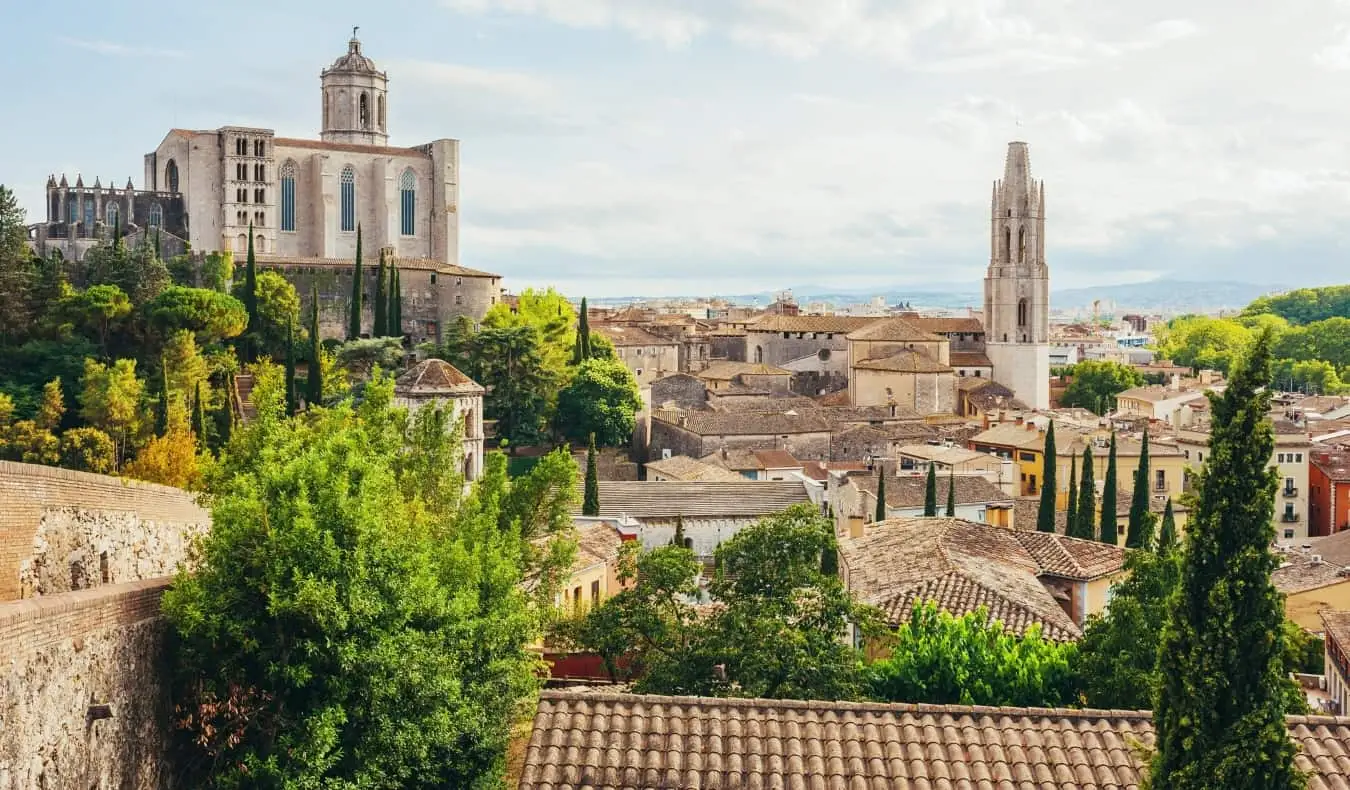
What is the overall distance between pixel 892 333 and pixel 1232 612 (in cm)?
6979

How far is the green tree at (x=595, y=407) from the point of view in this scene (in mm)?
53375

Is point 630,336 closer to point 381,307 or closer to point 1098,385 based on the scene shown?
point 381,307

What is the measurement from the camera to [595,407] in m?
53.3

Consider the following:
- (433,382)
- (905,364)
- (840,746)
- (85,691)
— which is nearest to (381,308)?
(433,382)

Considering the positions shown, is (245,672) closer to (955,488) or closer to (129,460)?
(129,460)

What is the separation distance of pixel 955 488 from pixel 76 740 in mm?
37336

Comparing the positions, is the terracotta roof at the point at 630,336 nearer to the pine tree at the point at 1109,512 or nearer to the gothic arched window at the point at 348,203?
the gothic arched window at the point at 348,203

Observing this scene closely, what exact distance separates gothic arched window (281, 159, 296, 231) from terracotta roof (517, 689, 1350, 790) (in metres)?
A: 62.6

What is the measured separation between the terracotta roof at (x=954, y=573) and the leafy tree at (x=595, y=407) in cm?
2434

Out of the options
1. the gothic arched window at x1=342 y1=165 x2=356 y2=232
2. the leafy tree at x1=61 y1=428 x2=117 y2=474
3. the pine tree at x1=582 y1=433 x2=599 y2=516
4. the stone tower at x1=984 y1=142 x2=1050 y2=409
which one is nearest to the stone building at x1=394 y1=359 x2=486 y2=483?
the pine tree at x1=582 y1=433 x2=599 y2=516

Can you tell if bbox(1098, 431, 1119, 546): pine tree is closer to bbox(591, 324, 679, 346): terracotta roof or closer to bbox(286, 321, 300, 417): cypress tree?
bbox(286, 321, 300, 417): cypress tree

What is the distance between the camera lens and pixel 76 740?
35.4 feet

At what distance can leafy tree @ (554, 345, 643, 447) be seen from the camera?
53375 mm

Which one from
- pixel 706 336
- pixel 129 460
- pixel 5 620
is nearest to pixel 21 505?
pixel 5 620
